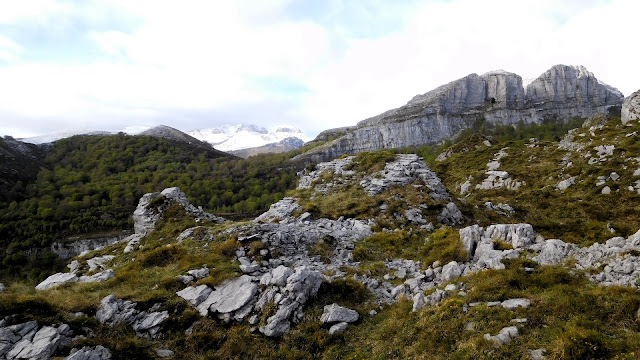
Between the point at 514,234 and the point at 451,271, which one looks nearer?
the point at 451,271

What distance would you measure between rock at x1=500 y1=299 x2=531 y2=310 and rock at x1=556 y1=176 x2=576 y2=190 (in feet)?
108

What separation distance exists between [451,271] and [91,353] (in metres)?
13.7

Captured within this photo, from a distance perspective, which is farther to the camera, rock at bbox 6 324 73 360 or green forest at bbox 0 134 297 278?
green forest at bbox 0 134 297 278

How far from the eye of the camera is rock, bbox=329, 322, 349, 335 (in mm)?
11307

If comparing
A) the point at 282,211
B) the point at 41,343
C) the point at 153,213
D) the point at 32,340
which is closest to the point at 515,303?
the point at 41,343

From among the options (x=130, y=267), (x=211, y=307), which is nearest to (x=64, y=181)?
(x=130, y=267)

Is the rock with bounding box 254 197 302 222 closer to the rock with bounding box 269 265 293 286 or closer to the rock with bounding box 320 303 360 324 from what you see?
the rock with bounding box 269 265 293 286

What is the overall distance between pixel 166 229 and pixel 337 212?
1521 centimetres

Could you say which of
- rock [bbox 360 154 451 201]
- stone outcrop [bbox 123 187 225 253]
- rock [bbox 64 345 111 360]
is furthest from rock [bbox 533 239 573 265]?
stone outcrop [bbox 123 187 225 253]

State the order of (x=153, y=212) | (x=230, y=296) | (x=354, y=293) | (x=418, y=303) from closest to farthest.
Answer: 1. (x=418, y=303)
2. (x=230, y=296)
3. (x=354, y=293)
4. (x=153, y=212)

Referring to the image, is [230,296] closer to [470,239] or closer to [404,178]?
[470,239]

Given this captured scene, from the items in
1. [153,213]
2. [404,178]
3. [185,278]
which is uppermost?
[404,178]

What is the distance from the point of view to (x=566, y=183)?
3481 cm

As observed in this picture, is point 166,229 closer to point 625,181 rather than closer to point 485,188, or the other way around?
point 485,188
